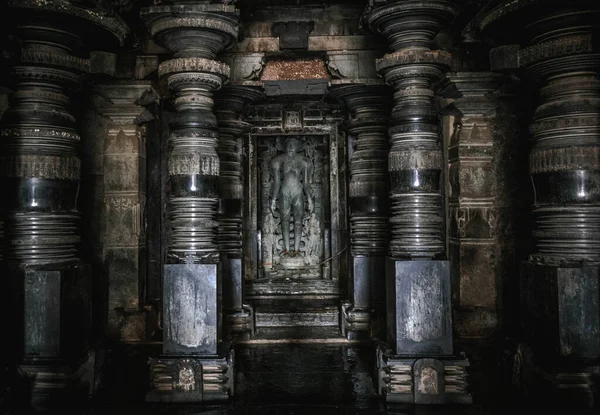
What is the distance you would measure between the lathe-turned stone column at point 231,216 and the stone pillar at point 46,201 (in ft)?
8.42

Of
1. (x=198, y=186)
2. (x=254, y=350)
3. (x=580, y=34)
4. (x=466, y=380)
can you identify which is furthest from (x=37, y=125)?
(x=580, y=34)

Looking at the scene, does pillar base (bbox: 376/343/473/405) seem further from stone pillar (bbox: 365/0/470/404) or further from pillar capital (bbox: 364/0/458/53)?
pillar capital (bbox: 364/0/458/53)

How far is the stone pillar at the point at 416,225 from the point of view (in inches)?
197

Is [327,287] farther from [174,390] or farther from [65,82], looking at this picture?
[65,82]

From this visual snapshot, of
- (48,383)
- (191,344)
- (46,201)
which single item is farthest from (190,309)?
(46,201)

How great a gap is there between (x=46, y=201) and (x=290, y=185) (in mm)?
5074

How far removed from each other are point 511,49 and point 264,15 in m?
3.62

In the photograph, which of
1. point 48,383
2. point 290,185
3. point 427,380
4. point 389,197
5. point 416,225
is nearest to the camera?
point 48,383

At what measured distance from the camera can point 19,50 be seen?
494 cm

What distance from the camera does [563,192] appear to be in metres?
4.93

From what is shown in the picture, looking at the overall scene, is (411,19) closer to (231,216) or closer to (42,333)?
(231,216)

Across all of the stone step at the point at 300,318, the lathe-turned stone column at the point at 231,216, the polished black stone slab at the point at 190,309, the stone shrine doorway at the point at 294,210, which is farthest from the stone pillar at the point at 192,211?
the stone shrine doorway at the point at 294,210

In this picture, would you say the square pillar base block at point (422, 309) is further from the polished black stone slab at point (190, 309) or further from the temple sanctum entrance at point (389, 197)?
the polished black stone slab at point (190, 309)

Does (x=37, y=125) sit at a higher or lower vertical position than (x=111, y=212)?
higher
